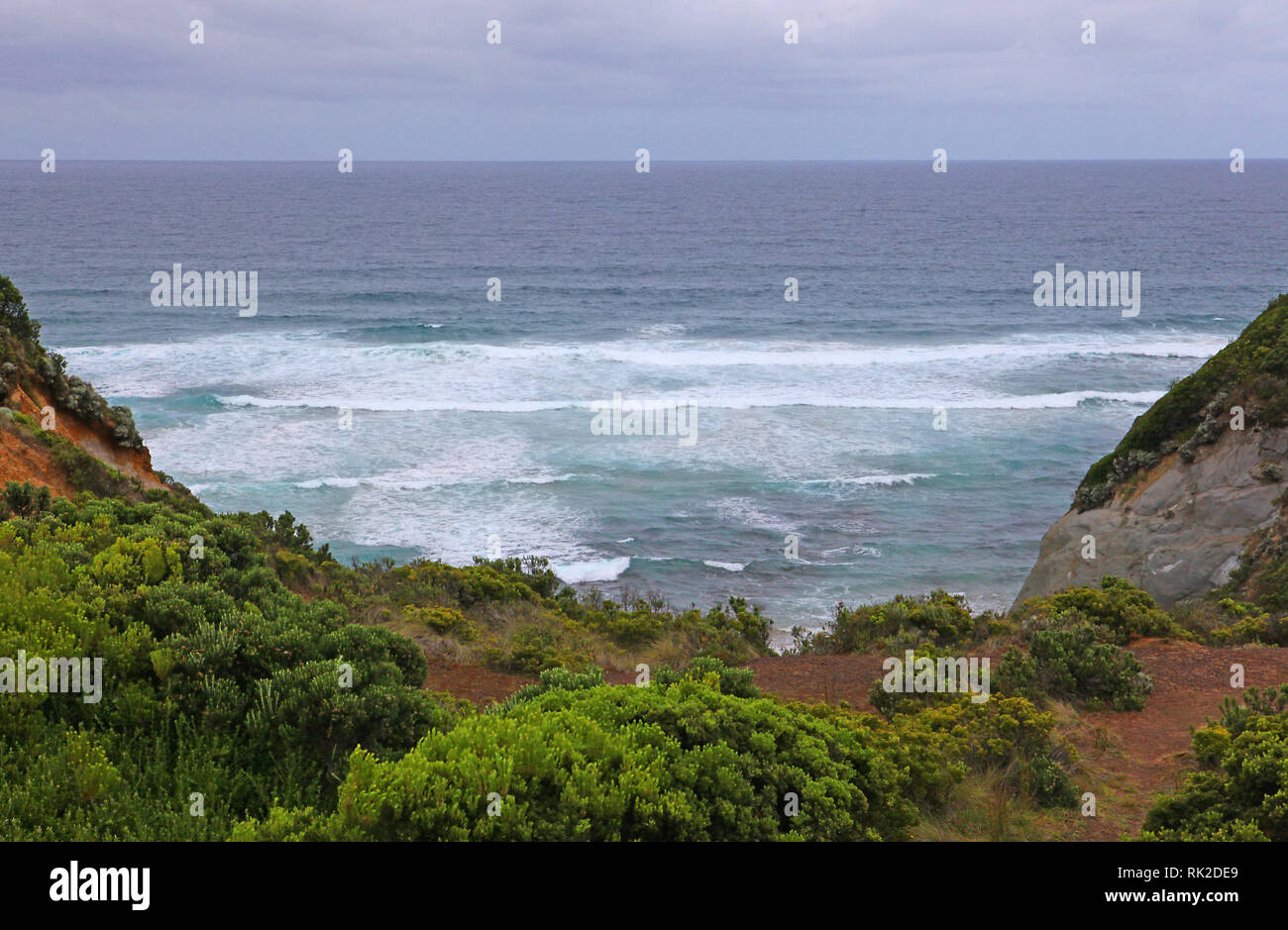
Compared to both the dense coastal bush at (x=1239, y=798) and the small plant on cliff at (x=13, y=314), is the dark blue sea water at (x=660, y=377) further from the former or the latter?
the dense coastal bush at (x=1239, y=798)

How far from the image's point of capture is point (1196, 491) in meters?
16.4

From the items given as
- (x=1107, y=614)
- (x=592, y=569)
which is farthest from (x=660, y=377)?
(x=1107, y=614)

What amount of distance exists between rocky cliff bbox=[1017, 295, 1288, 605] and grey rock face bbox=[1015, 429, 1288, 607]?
0.02 m

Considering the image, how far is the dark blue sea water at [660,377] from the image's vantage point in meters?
24.2

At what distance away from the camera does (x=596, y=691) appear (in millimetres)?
6688

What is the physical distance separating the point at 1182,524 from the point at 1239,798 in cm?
1097

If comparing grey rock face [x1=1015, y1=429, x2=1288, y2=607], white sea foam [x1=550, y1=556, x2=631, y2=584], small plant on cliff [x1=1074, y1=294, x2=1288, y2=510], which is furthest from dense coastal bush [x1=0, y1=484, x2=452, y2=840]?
small plant on cliff [x1=1074, y1=294, x2=1288, y2=510]

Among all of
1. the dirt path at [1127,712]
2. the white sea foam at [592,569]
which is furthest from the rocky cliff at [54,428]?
the white sea foam at [592,569]

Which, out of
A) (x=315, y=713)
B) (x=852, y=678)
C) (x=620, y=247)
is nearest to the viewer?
(x=315, y=713)

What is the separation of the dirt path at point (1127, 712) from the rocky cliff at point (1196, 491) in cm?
353

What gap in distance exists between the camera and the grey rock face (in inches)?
615

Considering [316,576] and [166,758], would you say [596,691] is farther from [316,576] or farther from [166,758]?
[316,576]

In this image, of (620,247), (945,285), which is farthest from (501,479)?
(620,247)
